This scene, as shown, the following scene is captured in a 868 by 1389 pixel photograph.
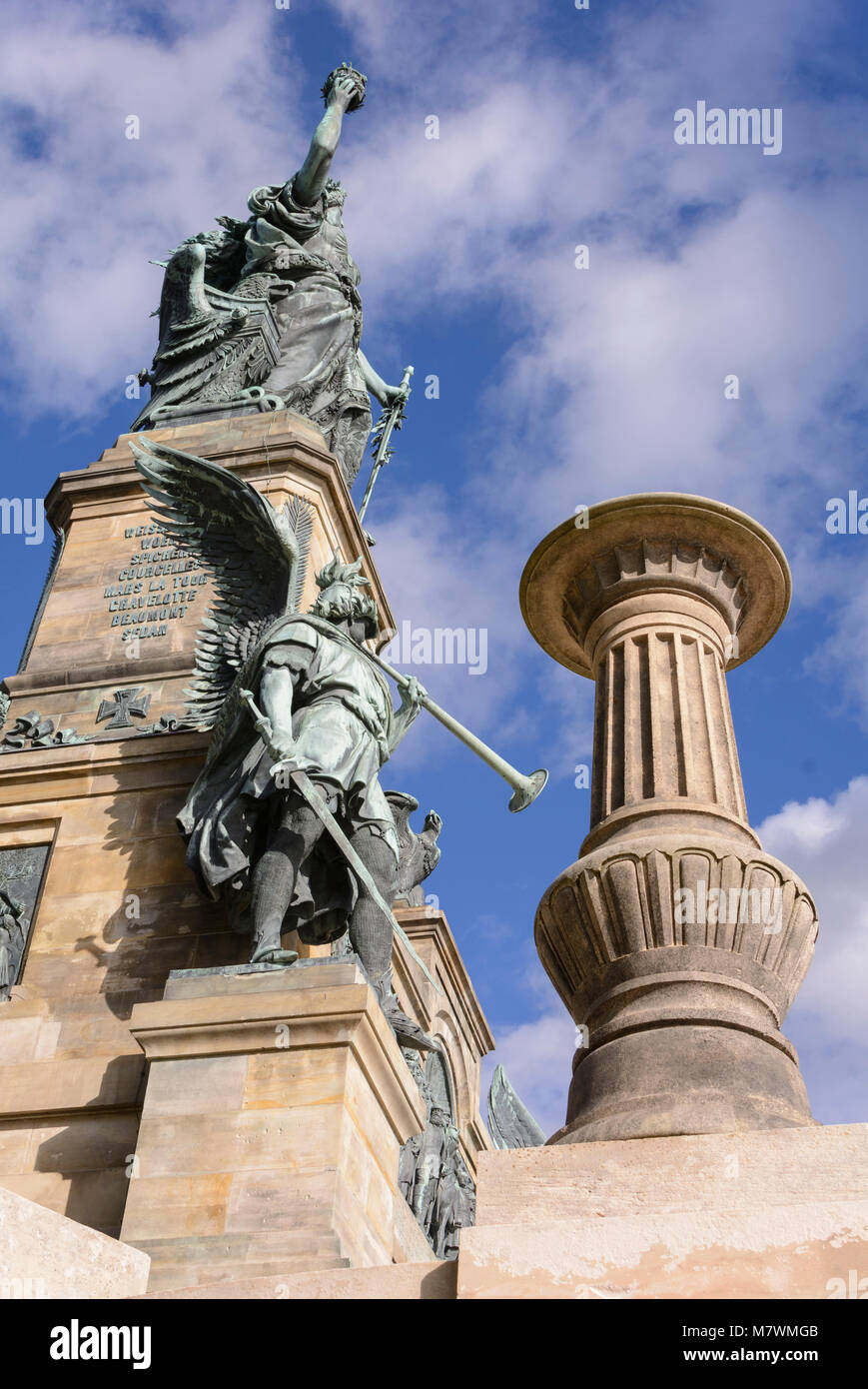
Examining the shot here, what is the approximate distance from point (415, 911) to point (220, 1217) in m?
7.07

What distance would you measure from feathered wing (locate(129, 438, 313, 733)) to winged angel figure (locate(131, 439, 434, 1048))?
0.02 meters

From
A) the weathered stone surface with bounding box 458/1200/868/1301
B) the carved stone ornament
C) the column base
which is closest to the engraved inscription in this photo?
the carved stone ornament

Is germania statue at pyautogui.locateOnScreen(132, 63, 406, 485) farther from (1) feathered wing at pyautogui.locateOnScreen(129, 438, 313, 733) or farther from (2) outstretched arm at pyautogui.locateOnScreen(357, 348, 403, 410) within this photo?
(1) feathered wing at pyautogui.locateOnScreen(129, 438, 313, 733)

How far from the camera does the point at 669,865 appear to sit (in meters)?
7.52

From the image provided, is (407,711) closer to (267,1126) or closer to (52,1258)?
(267,1126)

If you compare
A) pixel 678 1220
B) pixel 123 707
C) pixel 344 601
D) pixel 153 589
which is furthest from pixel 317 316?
pixel 678 1220

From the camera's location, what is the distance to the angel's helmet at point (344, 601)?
11.0 m

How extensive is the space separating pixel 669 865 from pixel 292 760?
2904 millimetres

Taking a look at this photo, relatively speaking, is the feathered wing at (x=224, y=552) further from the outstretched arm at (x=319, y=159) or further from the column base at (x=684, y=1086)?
the outstretched arm at (x=319, y=159)

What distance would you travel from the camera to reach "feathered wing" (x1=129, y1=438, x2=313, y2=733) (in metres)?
11.7

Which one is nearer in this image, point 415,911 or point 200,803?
point 200,803

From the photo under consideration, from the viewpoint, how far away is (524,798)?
984 cm
